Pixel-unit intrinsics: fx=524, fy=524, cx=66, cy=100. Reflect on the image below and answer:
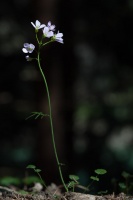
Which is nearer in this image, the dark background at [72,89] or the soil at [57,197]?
the soil at [57,197]

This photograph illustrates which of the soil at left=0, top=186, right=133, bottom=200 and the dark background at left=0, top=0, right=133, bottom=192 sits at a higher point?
the dark background at left=0, top=0, right=133, bottom=192

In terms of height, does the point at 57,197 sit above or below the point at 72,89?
below

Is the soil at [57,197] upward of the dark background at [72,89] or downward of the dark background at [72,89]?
downward

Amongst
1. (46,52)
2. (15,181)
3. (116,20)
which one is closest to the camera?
(15,181)

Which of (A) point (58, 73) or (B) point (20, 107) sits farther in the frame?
(B) point (20, 107)

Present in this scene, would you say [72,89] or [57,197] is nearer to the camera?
[57,197]

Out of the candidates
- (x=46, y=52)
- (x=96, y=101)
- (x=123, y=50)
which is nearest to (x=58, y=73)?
(x=46, y=52)

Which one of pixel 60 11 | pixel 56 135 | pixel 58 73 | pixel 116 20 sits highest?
pixel 116 20

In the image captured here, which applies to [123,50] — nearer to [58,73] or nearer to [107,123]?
[107,123]
